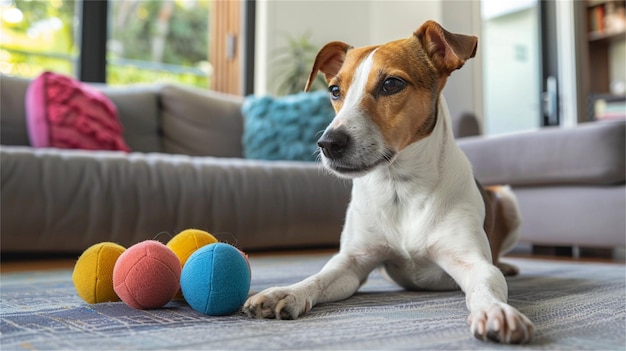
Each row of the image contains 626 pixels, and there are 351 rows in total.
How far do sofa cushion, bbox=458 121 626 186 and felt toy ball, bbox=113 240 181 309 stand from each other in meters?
2.16

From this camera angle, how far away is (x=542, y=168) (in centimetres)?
286

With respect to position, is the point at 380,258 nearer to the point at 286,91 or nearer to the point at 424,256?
the point at 424,256

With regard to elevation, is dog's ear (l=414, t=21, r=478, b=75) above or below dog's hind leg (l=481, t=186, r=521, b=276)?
above

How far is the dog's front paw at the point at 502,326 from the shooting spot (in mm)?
892

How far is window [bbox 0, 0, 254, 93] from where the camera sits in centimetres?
424

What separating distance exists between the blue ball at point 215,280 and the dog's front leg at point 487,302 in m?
0.46

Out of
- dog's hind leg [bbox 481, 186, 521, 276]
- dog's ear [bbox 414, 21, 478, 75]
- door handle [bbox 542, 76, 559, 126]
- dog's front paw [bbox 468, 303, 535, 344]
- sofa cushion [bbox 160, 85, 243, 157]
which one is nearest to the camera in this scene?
dog's front paw [bbox 468, 303, 535, 344]

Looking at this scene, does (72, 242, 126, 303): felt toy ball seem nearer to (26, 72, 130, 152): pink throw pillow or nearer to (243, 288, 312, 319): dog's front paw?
→ (243, 288, 312, 319): dog's front paw

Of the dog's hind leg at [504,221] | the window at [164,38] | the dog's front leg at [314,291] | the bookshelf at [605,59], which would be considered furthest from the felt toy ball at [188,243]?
the bookshelf at [605,59]

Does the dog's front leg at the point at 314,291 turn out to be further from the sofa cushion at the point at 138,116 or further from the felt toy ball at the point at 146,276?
the sofa cushion at the point at 138,116

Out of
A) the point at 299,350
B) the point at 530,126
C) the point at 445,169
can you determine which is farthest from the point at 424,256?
the point at 530,126

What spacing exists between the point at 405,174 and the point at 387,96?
0.70 feet

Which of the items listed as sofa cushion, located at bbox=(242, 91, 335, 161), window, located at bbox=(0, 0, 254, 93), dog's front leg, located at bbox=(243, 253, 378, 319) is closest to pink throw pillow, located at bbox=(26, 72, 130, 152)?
sofa cushion, located at bbox=(242, 91, 335, 161)

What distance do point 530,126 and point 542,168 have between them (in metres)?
4.21
